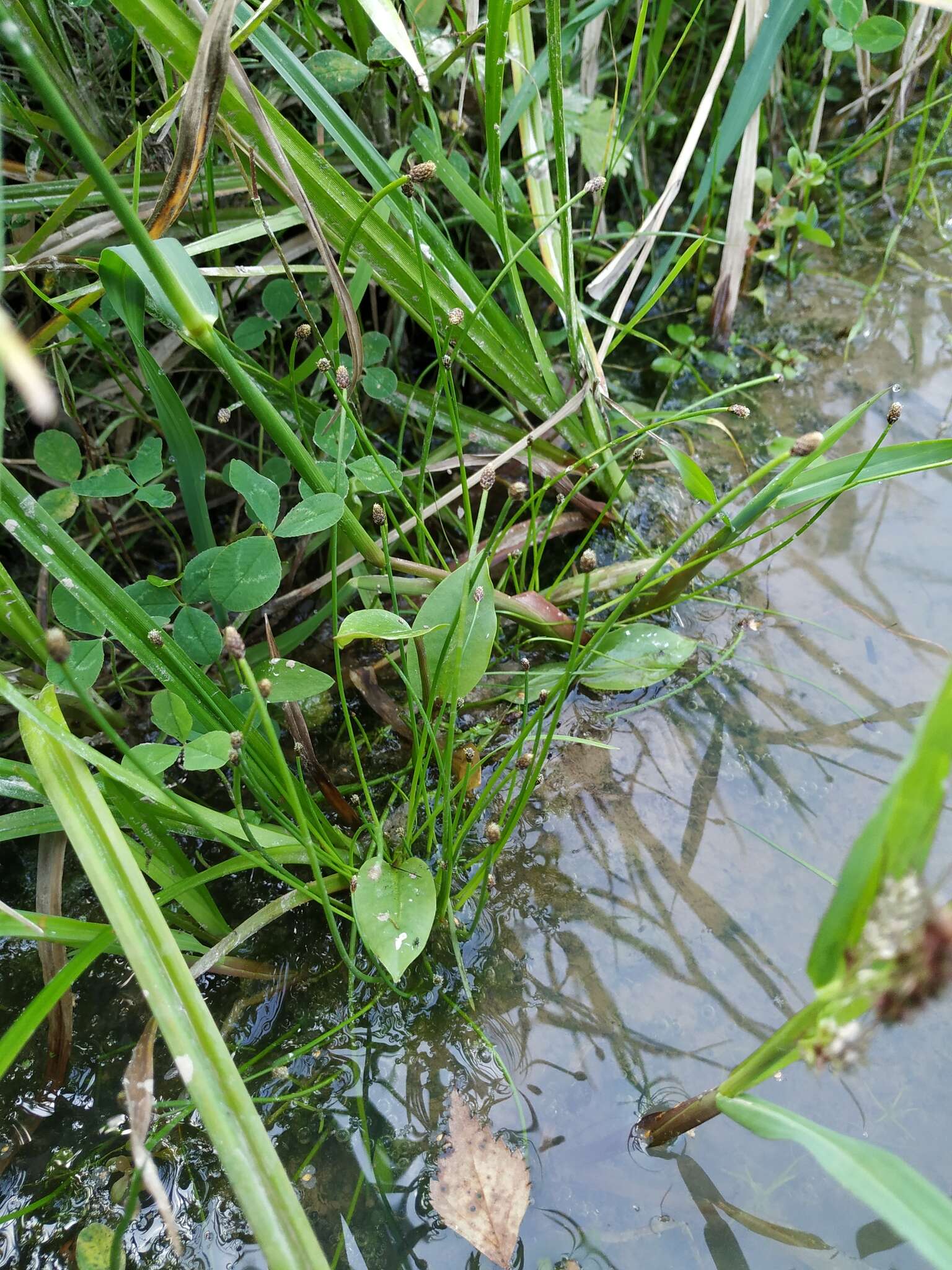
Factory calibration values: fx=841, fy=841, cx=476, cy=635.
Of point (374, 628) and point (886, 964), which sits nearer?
point (886, 964)

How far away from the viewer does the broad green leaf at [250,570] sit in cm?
109

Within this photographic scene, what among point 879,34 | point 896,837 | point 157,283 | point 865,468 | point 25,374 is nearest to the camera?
point 25,374

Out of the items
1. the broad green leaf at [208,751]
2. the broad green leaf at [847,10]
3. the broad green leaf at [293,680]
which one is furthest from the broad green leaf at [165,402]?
the broad green leaf at [847,10]

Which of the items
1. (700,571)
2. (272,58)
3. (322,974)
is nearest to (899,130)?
(700,571)

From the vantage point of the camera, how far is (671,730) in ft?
4.44

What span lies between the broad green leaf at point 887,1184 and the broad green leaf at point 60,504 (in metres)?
1.20

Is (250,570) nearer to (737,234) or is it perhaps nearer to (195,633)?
(195,633)

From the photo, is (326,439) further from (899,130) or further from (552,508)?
(899,130)

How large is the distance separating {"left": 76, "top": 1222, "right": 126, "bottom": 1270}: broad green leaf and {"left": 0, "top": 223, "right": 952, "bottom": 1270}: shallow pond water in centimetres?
2

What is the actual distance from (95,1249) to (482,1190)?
1.46 feet

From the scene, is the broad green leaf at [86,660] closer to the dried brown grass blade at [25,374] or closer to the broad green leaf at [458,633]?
the broad green leaf at [458,633]

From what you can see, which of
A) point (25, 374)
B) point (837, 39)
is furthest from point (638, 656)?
point (837, 39)

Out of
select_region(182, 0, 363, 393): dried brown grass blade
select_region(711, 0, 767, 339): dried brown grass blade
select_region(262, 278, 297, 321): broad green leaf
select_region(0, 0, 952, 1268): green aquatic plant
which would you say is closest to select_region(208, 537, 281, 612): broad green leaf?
select_region(0, 0, 952, 1268): green aquatic plant

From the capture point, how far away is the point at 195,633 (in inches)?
43.6
